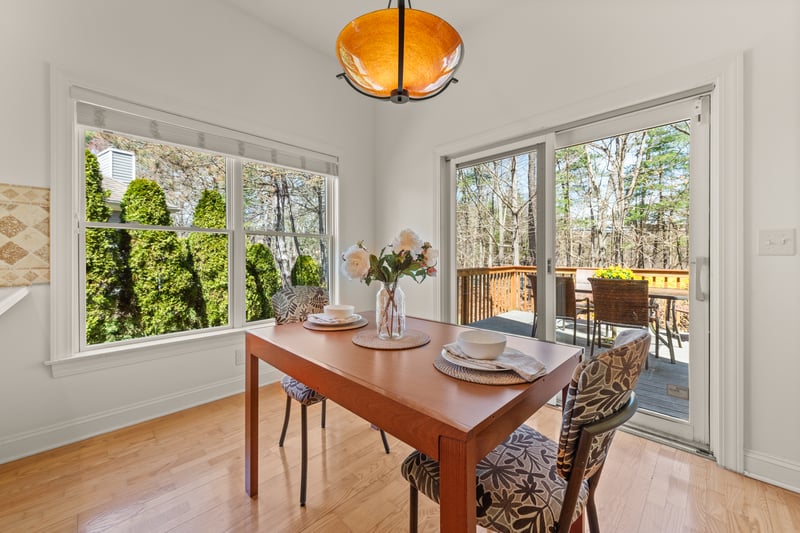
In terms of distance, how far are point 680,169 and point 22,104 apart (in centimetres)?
387

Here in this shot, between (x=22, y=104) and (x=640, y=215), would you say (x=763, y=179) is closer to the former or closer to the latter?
(x=640, y=215)

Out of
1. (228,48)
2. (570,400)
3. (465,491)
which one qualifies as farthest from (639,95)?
(228,48)

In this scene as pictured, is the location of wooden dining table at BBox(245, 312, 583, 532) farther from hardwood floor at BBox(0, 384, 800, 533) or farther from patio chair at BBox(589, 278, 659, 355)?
patio chair at BBox(589, 278, 659, 355)

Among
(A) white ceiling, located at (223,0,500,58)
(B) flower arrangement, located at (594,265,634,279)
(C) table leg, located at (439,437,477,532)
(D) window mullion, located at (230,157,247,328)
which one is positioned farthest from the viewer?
(D) window mullion, located at (230,157,247,328)

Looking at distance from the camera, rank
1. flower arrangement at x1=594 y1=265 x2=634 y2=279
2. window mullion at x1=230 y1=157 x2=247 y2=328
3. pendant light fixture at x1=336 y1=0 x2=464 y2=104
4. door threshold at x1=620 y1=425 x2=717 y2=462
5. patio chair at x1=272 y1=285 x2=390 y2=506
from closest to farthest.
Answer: pendant light fixture at x1=336 y1=0 x2=464 y2=104 → patio chair at x1=272 y1=285 x2=390 y2=506 → door threshold at x1=620 y1=425 x2=717 y2=462 → flower arrangement at x1=594 y1=265 x2=634 y2=279 → window mullion at x1=230 y1=157 x2=247 y2=328

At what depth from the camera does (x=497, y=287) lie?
9.53 ft

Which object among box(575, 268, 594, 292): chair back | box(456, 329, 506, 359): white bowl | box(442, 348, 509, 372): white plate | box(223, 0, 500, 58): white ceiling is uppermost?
box(223, 0, 500, 58): white ceiling

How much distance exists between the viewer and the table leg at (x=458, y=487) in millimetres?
721

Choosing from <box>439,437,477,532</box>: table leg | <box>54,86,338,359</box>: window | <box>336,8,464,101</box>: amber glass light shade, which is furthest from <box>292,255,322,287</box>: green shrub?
<box>439,437,477,532</box>: table leg

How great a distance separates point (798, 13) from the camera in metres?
1.57

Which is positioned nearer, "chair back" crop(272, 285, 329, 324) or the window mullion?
"chair back" crop(272, 285, 329, 324)

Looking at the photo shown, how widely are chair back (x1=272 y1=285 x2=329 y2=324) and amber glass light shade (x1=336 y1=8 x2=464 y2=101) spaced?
125 cm

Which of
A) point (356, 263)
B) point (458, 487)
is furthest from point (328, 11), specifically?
point (458, 487)

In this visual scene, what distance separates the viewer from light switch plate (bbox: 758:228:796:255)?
5.22 feet
